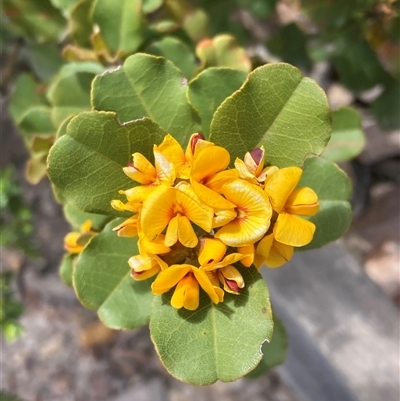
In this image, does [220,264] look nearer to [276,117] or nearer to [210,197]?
[210,197]

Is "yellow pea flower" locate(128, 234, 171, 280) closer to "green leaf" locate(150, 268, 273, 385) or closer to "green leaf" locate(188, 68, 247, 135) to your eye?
"green leaf" locate(150, 268, 273, 385)

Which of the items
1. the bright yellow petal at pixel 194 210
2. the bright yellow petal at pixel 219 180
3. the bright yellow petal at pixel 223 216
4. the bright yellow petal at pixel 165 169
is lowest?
the bright yellow petal at pixel 223 216

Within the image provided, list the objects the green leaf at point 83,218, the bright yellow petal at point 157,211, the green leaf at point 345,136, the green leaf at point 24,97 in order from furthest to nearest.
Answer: the green leaf at point 24,97 → the green leaf at point 345,136 → the green leaf at point 83,218 → the bright yellow petal at point 157,211

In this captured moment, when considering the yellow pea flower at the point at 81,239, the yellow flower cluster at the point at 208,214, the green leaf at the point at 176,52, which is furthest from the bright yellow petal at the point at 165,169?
the green leaf at the point at 176,52

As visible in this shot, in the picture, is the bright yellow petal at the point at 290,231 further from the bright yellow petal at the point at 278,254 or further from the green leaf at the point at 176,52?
the green leaf at the point at 176,52

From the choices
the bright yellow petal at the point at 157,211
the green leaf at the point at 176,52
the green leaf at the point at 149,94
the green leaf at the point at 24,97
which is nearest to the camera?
the bright yellow petal at the point at 157,211

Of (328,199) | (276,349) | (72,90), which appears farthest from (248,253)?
(72,90)
